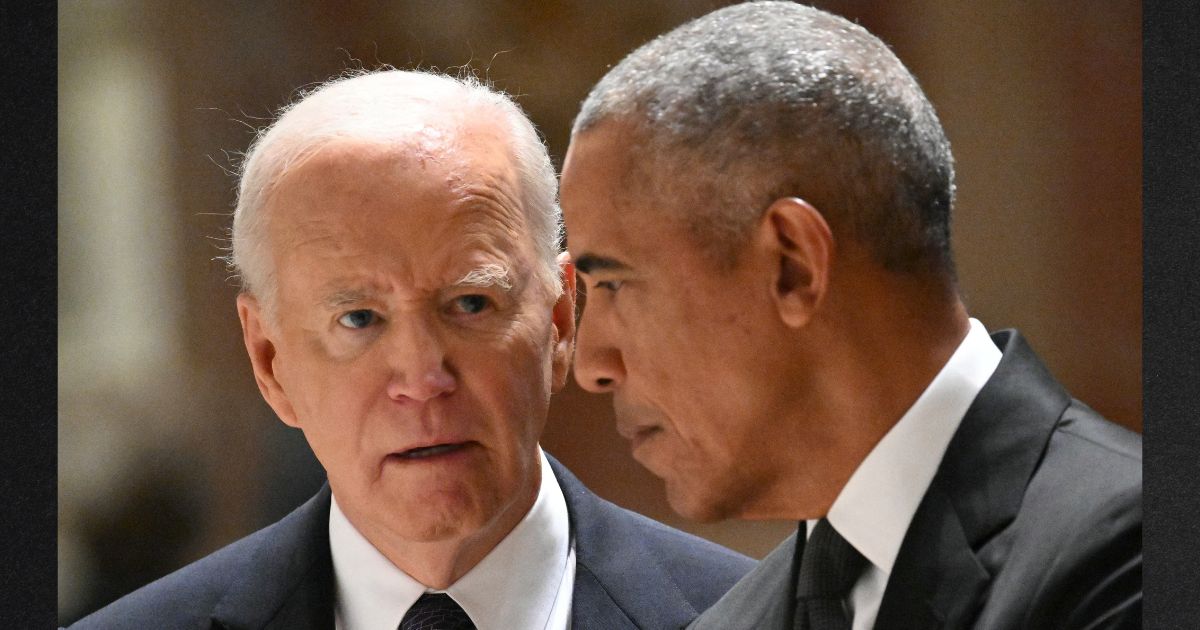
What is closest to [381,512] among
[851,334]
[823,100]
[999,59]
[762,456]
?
[762,456]

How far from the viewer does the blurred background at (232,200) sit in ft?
7.41

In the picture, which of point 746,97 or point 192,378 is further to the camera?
point 192,378

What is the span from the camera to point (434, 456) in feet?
7.56

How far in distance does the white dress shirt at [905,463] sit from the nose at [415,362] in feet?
2.19

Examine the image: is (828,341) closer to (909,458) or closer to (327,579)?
(909,458)

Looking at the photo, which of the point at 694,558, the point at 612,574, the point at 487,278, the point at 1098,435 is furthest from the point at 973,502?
the point at 487,278

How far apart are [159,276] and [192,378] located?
0.20 meters

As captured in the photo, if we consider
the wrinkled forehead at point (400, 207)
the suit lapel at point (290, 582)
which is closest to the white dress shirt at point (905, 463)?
the wrinkled forehead at point (400, 207)

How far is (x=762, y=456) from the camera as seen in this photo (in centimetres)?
205

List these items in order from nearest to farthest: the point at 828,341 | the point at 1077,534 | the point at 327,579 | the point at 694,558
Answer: the point at 1077,534 → the point at 828,341 → the point at 694,558 → the point at 327,579

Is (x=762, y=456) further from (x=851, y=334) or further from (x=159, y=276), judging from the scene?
(x=159, y=276)

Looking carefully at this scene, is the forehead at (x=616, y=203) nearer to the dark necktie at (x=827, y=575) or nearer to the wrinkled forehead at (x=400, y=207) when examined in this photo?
the wrinkled forehead at (x=400, y=207)

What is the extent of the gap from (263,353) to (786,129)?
103 cm

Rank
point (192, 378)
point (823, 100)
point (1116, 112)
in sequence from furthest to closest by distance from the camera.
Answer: point (192, 378) → point (1116, 112) → point (823, 100)
